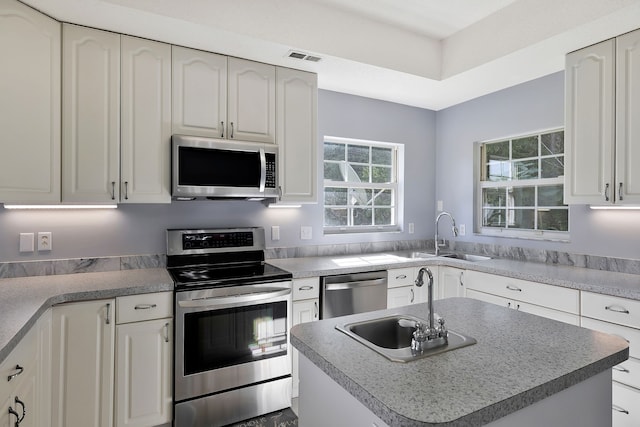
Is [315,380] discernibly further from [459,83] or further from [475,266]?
[459,83]

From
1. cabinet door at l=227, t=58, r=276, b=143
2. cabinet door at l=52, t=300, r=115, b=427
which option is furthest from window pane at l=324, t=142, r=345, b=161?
cabinet door at l=52, t=300, r=115, b=427

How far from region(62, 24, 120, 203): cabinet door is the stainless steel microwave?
37cm

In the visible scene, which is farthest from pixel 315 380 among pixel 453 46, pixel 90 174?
pixel 453 46

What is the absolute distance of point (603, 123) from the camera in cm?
241

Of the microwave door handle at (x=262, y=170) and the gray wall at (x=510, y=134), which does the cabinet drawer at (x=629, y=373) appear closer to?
the gray wall at (x=510, y=134)

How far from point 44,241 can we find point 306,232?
191cm

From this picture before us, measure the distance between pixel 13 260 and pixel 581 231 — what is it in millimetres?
3992

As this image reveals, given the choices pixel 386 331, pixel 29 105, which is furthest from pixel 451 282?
pixel 29 105

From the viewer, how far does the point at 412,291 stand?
313cm

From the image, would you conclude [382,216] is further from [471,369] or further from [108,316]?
[471,369]

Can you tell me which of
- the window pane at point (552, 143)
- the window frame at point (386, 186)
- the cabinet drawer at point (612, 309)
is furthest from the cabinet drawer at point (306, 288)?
the window pane at point (552, 143)

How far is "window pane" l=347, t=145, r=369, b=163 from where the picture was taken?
3697mm

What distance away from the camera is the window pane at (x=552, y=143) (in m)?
3.07

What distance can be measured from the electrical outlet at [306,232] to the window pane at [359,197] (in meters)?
0.61
